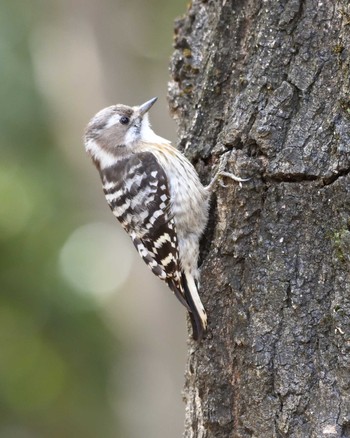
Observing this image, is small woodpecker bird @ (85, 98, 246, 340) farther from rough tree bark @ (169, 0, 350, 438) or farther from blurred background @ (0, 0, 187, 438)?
blurred background @ (0, 0, 187, 438)

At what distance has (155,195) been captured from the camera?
484cm

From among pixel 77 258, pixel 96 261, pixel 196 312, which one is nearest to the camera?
pixel 196 312

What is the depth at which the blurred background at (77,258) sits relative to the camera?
29.8 feet

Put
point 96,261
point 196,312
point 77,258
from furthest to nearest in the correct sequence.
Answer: point 77,258
point 96,261
point 196,312

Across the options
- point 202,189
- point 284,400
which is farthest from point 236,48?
point 284,400

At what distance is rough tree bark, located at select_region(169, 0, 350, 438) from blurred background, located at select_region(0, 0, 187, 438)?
4.82 m

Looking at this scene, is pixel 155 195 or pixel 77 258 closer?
pixel 155 195

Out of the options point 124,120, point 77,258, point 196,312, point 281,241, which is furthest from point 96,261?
point 281,241

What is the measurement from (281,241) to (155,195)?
4.10 ft

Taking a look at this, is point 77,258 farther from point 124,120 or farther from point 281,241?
point 281,241

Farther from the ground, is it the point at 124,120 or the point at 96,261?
the point at 124,120

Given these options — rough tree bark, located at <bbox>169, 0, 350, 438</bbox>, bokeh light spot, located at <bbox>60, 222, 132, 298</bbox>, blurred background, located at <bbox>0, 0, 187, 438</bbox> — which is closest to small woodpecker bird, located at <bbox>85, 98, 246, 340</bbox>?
rough tree bark, located at <bbox>169, 0, 350, 438</bbox>

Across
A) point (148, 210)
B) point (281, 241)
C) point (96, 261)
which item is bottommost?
point (281, 241)

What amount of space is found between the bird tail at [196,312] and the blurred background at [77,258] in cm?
457
